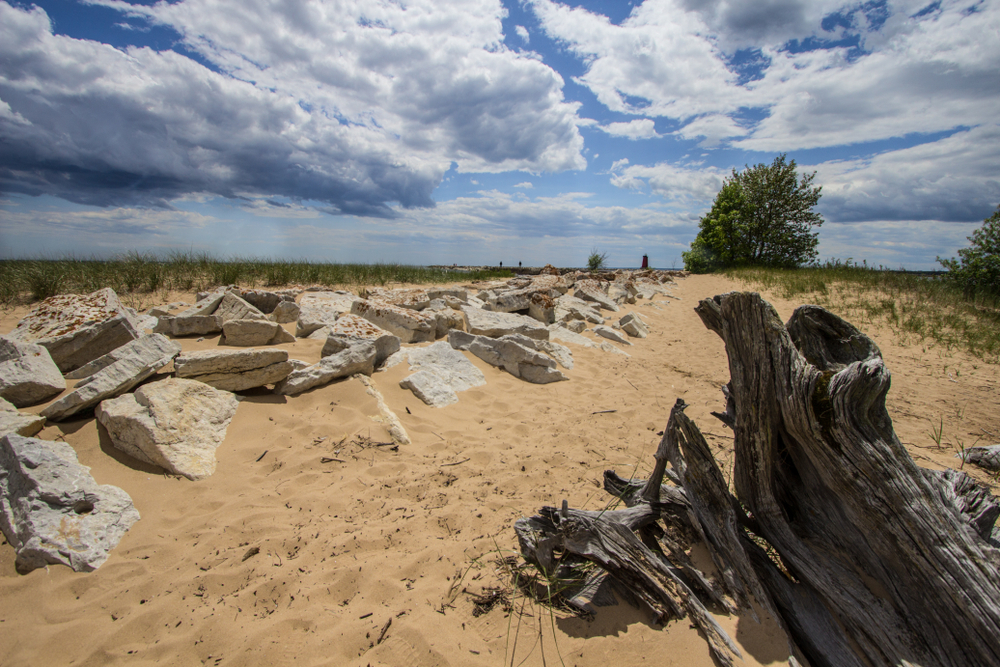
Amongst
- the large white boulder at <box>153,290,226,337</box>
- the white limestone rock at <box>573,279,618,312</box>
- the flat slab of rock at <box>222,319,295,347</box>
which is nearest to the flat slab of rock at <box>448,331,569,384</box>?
the flat slab of rock at <box>222,319,295,347</box>

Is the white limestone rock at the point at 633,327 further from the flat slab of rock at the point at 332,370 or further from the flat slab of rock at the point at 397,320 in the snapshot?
the flat slab of rock at the point at 332,370

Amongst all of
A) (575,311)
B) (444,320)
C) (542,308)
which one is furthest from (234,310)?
(575,311)

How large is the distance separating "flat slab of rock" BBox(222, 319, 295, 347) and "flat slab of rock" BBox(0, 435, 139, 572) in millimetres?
2127

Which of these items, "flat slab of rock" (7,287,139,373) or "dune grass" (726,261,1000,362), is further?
"dune grass" (726,261,1000,362)

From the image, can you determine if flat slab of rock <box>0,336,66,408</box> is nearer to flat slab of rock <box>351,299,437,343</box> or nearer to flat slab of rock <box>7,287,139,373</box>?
flat slab of rock <box>7,287,139,373</box>

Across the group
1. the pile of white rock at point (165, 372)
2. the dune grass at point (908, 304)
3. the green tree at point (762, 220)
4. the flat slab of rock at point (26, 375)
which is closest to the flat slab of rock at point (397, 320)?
the pile of white rock at point (165, 372)

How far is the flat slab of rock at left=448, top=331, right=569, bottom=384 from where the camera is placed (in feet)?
17.1

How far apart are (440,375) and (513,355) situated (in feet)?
3.65

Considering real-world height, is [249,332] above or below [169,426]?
above

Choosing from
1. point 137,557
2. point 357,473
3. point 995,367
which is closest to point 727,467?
point 357,473

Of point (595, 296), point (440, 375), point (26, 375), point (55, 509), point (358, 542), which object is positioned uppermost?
point (595, 296)

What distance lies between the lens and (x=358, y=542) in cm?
230

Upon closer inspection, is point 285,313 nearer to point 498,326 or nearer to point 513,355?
point 498,326

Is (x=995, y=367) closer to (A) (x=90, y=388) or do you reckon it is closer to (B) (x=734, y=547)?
(B) (x=734, y=547)
